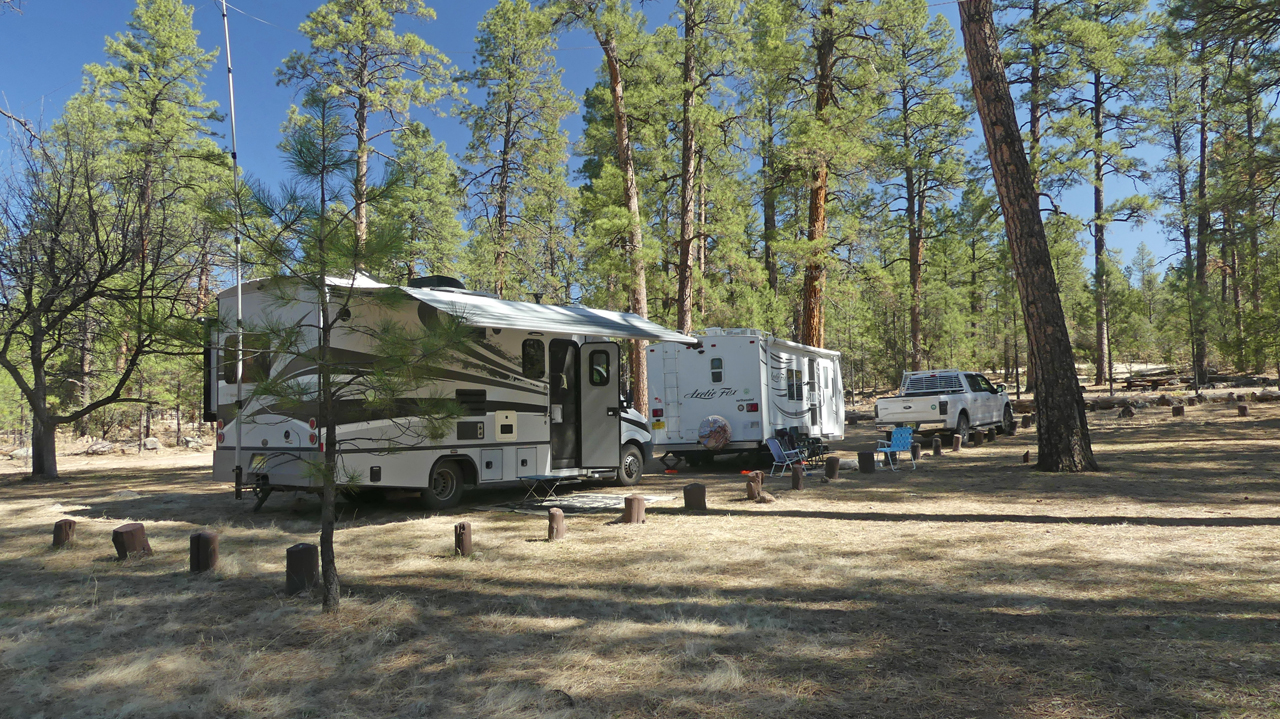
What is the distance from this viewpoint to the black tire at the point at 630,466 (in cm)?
1137

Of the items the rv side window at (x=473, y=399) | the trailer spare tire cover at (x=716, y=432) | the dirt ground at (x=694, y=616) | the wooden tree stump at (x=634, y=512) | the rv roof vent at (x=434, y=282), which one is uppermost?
the rv roof vent at (x=434, y=282)

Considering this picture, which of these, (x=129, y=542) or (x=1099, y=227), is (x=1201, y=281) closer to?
(x=1099, y=227)

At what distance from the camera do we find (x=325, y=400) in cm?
461

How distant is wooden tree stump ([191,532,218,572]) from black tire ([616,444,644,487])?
612 cm

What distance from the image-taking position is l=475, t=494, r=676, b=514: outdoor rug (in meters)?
8.95

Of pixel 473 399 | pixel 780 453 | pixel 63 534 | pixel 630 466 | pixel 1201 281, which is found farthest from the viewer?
pixel 1201 281

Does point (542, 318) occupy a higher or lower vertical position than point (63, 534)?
higher

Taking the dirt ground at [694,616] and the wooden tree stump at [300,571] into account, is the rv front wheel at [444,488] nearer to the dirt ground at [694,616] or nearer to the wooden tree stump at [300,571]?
the dirt ground at [694,616]

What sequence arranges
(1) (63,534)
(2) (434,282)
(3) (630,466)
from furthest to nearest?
(3) (630,466) → (2) (434,282) → (1) (63,534)

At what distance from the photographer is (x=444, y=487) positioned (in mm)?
9047

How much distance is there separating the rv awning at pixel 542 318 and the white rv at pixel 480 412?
3 centimetres

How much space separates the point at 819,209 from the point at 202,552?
46.6ft

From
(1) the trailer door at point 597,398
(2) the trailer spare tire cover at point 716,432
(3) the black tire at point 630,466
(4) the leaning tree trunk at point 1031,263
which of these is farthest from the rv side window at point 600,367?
(4) the leaning tree trunk at point 1031,263

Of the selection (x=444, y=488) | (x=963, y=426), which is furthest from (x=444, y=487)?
(x=963, y=426)
